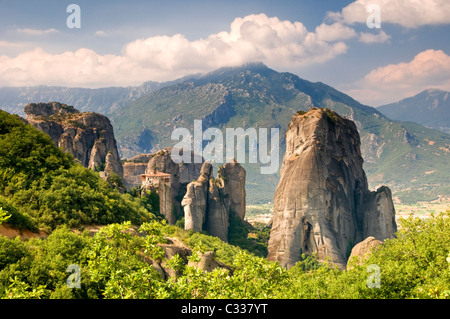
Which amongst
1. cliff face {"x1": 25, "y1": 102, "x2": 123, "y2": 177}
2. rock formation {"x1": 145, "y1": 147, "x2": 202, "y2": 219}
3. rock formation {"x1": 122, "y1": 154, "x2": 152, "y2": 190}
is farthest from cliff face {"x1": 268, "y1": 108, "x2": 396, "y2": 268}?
rock formation {"x1": 122, "y1": 154, "x2": 152, "y2": 190}

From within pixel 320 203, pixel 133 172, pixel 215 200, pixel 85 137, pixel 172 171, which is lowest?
pixel 215 200

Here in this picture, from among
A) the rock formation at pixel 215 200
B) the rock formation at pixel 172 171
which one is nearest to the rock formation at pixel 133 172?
the rock formation at pixel 172 171

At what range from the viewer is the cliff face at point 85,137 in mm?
71812

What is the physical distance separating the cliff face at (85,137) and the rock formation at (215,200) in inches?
625

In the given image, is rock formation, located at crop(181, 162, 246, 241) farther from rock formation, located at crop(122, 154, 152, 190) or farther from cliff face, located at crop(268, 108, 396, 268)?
rock formation, located at crop(122, 154, 152, 190)

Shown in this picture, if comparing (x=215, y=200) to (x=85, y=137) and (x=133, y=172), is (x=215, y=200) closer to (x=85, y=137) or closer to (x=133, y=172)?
(x=85, y=137)

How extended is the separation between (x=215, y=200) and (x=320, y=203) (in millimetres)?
17749

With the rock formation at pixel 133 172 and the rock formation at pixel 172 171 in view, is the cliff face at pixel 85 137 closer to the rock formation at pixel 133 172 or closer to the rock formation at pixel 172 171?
the rock formation at pixel 133 172

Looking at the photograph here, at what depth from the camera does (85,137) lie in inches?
2985

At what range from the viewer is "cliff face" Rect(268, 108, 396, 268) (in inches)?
2125

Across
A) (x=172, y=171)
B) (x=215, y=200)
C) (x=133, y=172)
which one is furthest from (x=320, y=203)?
(x=133, y=172)

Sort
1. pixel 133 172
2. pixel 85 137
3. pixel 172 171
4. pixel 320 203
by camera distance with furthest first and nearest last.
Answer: pixel 133 172 → pixel 85 137 → pixel 172 171 → pixel 320 203

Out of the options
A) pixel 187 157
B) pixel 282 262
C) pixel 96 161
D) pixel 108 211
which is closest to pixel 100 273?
pixel 108 211
